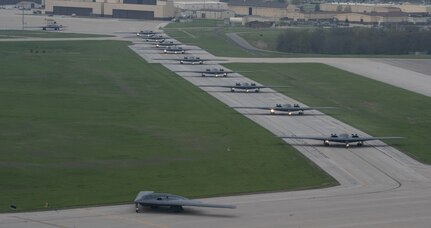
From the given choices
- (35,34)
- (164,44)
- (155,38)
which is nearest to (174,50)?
(164,44)

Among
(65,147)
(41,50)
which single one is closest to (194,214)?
(65,147)

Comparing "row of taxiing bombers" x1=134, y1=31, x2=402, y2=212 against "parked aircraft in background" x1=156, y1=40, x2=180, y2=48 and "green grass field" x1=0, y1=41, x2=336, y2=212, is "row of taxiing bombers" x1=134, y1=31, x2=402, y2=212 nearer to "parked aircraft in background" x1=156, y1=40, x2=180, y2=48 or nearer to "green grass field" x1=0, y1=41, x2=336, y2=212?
"parked aircraft in background" x1=156, y1=40, x2=180, y2=48

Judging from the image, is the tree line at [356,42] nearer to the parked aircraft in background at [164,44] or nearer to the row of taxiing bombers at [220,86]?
the parked aircraft in background at [164,44]

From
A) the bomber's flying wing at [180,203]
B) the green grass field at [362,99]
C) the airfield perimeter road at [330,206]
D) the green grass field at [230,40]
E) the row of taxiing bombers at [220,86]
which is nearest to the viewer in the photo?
the airfield perimeter road at [330,206]

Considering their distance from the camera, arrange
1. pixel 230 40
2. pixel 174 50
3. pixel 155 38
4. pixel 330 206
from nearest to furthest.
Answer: pixel 330 206 → pixel 174 50 → pixel 155 38 → pixel 230 40

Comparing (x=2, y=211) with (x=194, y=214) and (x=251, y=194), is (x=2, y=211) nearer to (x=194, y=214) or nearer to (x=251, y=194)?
(x=194, y=214)

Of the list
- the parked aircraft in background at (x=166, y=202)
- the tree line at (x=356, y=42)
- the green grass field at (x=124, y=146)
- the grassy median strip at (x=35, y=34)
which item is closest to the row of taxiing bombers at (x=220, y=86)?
the parked aircraft in background at (x=166, y=202)

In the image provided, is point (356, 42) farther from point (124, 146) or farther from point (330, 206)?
point (330, 206)
